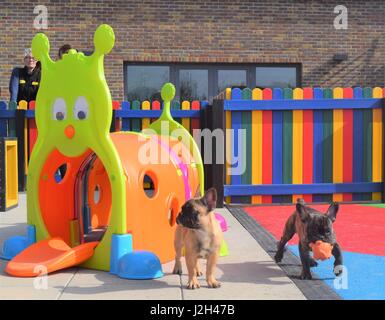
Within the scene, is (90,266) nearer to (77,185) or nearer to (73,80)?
(77,185)

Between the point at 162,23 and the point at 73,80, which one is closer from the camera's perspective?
the point at 73,80

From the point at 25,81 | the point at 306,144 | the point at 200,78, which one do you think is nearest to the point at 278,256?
A: the point at 306,144

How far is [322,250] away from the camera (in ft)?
11.7

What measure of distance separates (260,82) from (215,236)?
9.97 metres

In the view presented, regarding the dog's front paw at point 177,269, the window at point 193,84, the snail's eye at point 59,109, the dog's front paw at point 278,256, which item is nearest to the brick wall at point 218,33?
the window at point 193,84

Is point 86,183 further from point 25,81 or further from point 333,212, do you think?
point 25,81

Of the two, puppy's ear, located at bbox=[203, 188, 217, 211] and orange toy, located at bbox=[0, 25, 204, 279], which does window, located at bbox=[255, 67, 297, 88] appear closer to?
orange toy, located at bbox=[0, 25, 204, 279]

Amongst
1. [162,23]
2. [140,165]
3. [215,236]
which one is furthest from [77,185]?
[162,23]

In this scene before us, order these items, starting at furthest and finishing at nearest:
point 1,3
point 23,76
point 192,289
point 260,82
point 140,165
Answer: point 260,82, point 1,3, point 23,76, point 140,165, point 192,289

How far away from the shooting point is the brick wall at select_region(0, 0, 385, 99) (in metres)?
12.4

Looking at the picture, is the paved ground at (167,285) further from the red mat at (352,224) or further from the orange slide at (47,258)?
the red mat at (352,224)

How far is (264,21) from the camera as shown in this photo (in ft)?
42.1

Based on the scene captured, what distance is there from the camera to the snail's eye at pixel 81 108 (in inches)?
159

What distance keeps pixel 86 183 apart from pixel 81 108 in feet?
3.51
